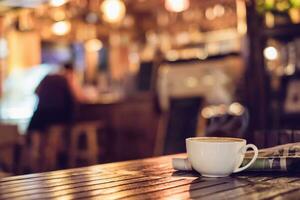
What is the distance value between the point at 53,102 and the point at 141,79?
1.24m

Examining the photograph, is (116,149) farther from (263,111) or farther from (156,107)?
(263,111)

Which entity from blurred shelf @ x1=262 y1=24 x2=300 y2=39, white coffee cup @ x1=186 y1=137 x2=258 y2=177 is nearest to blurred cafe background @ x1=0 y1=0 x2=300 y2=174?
blurred shelf @ x1=262 y1=24 x2=300 y2=39

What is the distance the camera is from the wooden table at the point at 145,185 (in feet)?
3.49

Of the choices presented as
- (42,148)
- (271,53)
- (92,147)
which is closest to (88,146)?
(92,147)

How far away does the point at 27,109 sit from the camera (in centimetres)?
690

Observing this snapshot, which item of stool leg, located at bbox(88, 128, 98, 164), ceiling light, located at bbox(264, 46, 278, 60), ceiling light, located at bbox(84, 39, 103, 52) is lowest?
stool leg, located at bbox(88, 128, 98, 164)

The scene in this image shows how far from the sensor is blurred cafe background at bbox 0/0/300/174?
353 centimetres

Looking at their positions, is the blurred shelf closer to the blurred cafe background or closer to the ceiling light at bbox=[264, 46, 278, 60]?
the blurred cafe background

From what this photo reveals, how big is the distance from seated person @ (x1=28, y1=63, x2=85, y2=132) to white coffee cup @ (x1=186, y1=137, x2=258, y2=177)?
4095 millimetres

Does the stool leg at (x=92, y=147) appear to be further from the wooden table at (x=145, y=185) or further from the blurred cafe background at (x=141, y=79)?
the wooden table at (x=145, y=185)

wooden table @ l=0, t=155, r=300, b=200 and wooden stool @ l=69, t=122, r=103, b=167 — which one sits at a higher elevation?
wooden table @ l=0, t=155, r=300, b=200

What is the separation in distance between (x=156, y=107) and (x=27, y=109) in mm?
2455

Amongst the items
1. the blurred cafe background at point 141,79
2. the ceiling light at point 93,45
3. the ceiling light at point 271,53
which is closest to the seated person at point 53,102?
the blurred cafe background at point 141,79

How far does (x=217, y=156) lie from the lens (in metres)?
1.24
